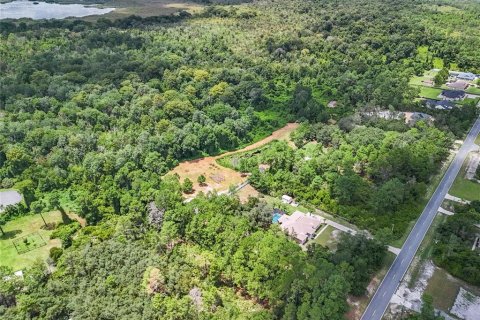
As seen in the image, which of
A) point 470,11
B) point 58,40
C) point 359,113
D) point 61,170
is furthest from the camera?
point 470,11

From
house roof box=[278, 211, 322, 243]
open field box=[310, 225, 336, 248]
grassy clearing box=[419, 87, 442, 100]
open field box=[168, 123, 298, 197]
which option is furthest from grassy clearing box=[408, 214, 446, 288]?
grassy clearing box=[419, 87, 442, 100]

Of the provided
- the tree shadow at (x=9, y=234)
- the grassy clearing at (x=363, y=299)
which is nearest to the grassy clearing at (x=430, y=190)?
the grassy clearing at (x=363, y=299)

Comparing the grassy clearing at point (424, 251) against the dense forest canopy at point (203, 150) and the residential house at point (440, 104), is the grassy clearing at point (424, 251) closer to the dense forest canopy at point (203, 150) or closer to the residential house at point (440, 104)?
the dense forest canopy at point (203, 150)

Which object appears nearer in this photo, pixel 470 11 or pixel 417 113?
pixel 417 113

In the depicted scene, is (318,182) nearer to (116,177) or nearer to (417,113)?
(116,177)

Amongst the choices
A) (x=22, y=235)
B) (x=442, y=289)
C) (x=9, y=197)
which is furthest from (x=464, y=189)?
(x=9, y=197)

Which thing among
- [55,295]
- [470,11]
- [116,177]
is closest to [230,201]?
[116,177]

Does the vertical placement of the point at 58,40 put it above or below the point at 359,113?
above
